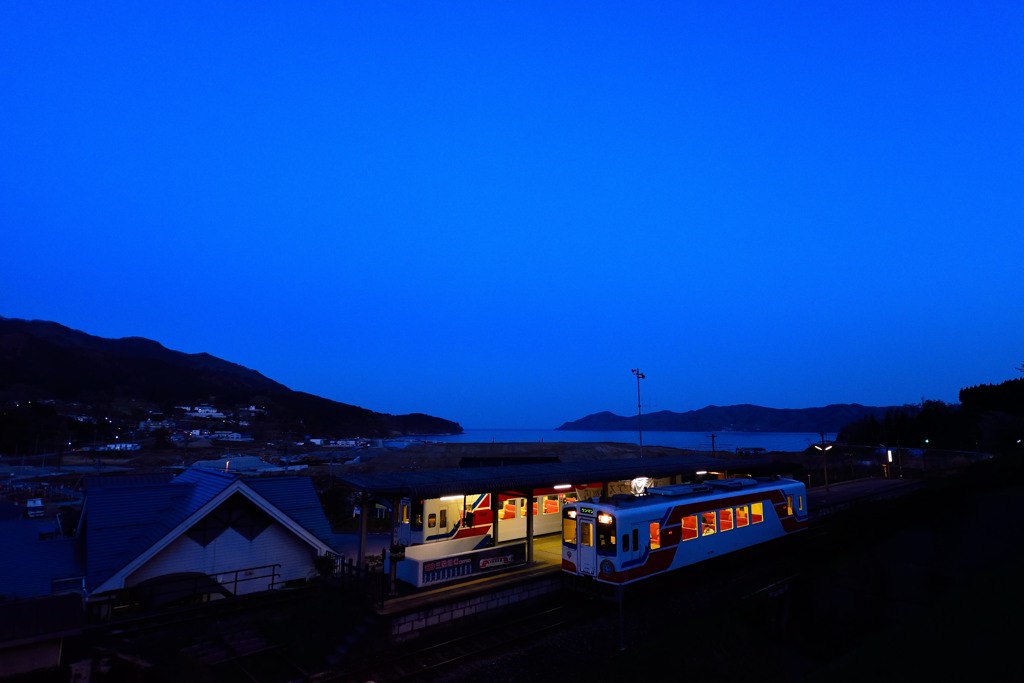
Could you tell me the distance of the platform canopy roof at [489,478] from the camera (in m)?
16.3

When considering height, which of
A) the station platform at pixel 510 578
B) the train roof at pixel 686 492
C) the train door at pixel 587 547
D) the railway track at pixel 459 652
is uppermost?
the train roof at pixel 686 492

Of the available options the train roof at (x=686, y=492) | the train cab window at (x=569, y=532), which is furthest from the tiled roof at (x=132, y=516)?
the train roof at (x=686, y=492)

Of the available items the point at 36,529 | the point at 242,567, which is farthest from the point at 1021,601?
the point at 36,529

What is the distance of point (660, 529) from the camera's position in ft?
58.7

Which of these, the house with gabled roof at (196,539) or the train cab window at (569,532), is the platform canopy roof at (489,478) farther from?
the house with gabled roof at (196,539)

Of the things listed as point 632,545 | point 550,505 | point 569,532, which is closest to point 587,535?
point 569,532

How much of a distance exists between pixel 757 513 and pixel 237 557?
68.6 ft

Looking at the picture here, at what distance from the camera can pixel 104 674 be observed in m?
12.6

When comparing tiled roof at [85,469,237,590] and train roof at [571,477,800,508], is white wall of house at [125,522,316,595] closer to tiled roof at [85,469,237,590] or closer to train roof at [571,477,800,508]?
tiled roof at [85,469,237,590]

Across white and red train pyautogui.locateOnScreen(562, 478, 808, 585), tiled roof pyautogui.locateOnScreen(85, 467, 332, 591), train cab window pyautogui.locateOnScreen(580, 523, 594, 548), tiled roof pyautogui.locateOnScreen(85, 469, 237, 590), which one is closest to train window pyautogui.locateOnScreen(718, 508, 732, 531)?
white and red train pyautogui.locateOnScreen(562, 478, 808, 585)

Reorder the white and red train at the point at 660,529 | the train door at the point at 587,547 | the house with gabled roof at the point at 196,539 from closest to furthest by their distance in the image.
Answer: the white and red train at the point at 660,529, the train door at the point at 587,547, the house with gabled roof at the point at 196,539

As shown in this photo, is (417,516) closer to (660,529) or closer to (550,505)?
(550,505)

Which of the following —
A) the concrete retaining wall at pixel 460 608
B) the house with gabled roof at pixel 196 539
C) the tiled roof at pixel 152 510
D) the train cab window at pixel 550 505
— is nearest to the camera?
the concrete retaining wall at pixel 460 608

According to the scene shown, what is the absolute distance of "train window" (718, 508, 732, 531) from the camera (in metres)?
20.4
